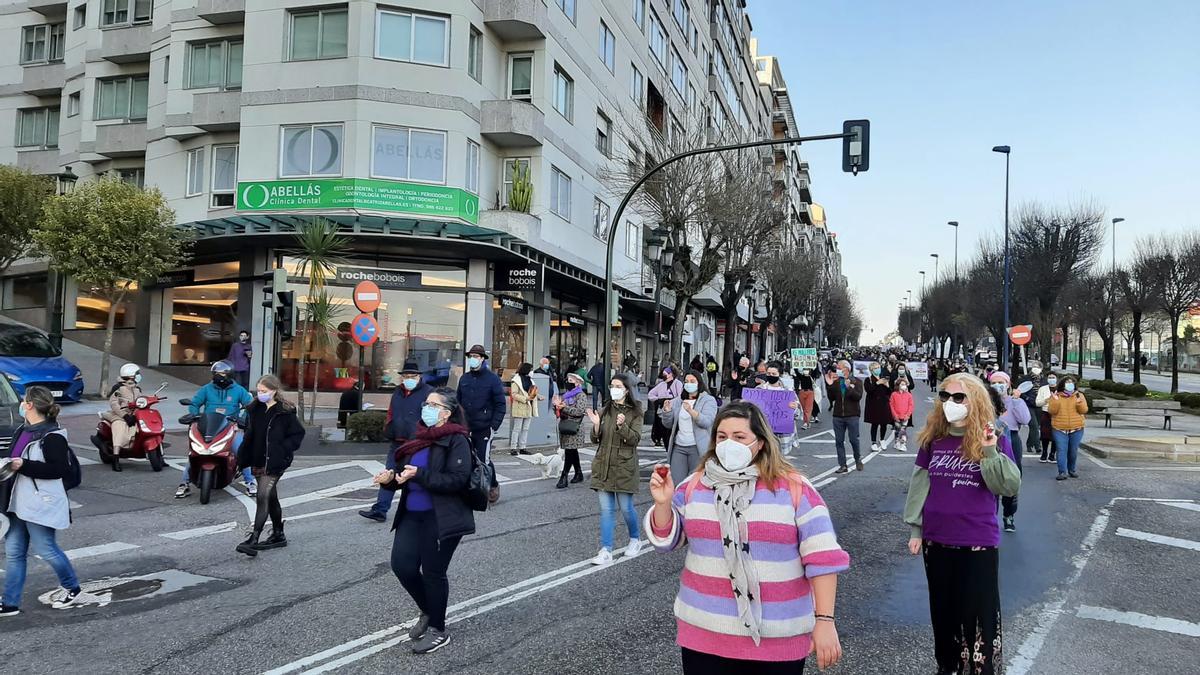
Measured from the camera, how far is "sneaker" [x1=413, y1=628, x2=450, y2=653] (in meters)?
4.80

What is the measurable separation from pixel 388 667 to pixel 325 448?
33.7 feet

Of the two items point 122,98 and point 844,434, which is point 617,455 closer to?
point 844,434

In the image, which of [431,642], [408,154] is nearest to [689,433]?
[431,642]

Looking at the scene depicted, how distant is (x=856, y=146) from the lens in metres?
15.4

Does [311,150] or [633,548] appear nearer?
[633,548]

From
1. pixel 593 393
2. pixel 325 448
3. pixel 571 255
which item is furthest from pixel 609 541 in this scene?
pixel 571 255

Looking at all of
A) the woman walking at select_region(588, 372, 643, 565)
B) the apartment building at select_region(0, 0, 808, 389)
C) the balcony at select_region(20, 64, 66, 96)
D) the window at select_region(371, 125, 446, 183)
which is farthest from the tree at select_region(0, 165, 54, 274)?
the woman walking at select_region(588, 372, 643, 565)

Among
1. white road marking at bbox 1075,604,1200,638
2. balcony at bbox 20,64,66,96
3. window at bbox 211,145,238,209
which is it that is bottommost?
white road marking at bbox 1075,604,1200,638

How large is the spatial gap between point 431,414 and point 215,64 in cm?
2351

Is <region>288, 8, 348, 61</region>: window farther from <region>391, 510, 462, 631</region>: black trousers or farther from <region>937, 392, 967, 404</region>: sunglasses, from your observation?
<region>937, 392, 967, 404</region>: sunglasses

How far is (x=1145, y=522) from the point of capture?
29.9 ft

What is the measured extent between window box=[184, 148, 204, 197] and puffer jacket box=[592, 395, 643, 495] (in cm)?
2116

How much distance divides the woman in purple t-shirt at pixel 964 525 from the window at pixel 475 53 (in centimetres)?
2075

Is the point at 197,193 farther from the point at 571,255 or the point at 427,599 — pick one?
the point at 427,599
